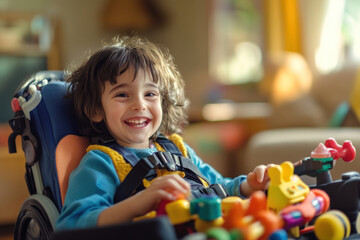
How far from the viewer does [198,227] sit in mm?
805

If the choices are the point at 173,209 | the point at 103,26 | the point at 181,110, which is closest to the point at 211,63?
the point at 103,26

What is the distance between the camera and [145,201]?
86cm

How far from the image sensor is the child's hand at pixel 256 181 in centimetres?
103

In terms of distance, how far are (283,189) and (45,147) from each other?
1.90ft

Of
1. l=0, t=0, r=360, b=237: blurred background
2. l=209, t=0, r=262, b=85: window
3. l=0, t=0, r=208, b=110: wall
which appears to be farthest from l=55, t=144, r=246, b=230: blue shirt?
l=0, t=0, r=208, b=110: wall

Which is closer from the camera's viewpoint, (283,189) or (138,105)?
(283,189)

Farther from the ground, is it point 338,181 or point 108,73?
point 108,73

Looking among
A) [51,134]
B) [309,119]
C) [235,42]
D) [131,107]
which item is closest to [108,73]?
[131,107]

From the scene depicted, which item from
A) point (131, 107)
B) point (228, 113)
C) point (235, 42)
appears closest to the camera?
point (131, 107)

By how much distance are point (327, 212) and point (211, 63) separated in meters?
3.14

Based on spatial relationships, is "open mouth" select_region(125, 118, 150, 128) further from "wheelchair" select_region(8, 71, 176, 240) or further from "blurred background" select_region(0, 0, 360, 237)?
"blurred background" select_region(0, 0, 360, 237)

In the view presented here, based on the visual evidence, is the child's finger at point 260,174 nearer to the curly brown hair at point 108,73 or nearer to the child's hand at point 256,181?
the child's hand at point 256,181

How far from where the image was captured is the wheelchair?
3.48 feet

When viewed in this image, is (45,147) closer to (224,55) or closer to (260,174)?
(260,174)
